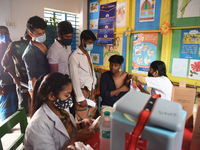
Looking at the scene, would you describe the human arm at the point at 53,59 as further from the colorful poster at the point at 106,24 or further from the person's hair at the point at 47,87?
the colorful poster at the point at 106,24

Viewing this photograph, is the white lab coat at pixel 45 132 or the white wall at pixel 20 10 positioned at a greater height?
the white wall at pixel 20 10

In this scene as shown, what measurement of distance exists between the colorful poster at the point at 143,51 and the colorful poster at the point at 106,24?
1.94ft

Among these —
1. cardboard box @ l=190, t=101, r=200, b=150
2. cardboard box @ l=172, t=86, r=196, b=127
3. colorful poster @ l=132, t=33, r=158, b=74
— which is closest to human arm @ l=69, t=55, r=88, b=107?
cardboard box @ l=172, t=86, r=196, b=127

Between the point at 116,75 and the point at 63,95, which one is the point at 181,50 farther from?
the point at 63,95

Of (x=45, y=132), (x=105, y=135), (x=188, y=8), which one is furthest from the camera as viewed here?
(x=188, y=8)

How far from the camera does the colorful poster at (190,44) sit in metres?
2.37

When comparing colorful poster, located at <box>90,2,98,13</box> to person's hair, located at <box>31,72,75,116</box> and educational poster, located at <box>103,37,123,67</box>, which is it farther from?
person's hair, located at <box>31,72,75,116</box>

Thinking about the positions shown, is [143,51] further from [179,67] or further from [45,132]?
[45,132]

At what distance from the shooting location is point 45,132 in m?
0.96

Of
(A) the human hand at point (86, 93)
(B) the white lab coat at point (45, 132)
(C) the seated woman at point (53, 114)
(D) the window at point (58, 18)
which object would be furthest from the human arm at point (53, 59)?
(D) the window at point (58, 18)

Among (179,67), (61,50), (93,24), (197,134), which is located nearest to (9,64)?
(61,50)

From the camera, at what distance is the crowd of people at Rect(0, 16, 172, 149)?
1024mm

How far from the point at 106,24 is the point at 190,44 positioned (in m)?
1.76

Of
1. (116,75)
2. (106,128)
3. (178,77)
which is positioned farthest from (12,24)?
(178,77)
